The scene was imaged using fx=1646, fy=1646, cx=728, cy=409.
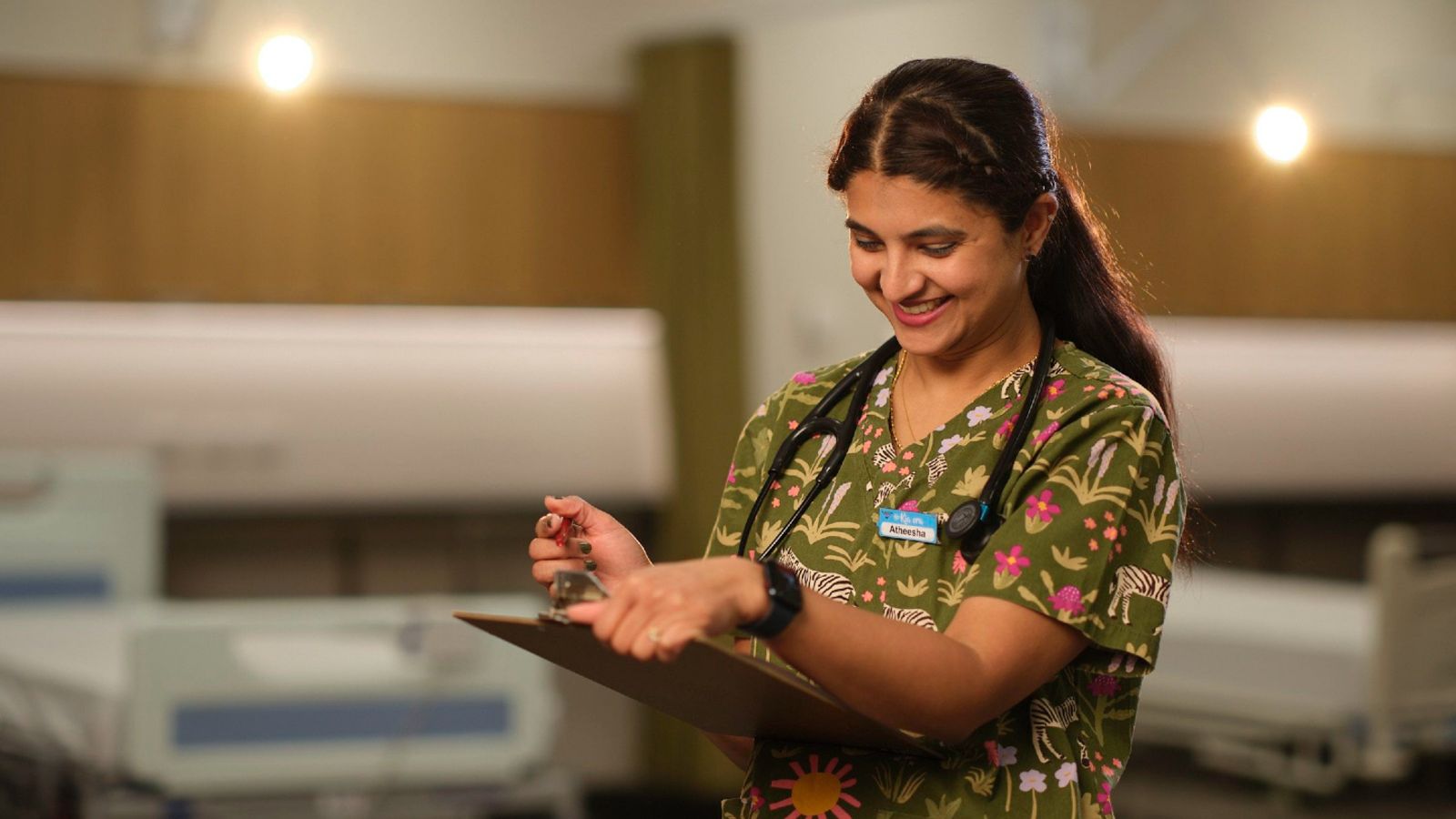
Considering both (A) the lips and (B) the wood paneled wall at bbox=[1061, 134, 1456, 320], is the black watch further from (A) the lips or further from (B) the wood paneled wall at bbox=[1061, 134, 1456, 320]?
(B) the wood paneled wall at bbox=[1061, 134, 1456, 320]

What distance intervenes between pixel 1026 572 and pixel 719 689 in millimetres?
247

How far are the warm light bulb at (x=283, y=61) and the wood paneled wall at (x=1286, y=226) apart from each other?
2517 millimetres

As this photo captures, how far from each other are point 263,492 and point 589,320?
45.4 inches

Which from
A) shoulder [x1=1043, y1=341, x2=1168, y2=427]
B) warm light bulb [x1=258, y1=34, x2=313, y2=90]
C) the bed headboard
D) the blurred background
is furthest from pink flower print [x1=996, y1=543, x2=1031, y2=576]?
warm light bulb [x1=258, y1=34, x2=313, y2=90]

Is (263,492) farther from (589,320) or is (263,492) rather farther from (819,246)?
(819,246)

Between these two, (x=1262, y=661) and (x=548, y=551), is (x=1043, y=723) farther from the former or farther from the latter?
(x=1262, y=661)

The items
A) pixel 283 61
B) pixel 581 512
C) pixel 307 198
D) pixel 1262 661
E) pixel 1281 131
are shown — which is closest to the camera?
pixel 581 512

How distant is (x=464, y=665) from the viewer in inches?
142

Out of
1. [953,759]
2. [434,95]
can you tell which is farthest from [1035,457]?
[434,95]

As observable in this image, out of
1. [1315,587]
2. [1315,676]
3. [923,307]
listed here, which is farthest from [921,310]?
[1315,587]

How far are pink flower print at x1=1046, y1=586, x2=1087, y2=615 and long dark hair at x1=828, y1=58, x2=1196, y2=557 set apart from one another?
0.92 ft

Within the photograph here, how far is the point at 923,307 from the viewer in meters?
1.32

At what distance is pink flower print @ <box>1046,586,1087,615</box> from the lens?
123 centimetres

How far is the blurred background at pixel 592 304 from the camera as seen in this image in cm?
440
